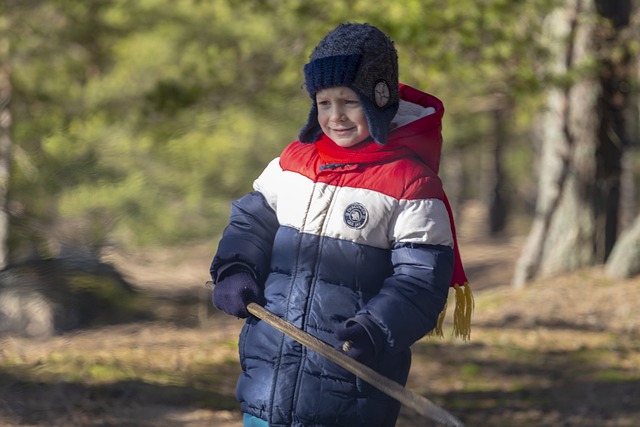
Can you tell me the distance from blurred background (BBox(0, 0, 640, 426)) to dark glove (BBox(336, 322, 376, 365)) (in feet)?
10.8

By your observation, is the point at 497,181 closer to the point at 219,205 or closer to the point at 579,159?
the point at 579,159

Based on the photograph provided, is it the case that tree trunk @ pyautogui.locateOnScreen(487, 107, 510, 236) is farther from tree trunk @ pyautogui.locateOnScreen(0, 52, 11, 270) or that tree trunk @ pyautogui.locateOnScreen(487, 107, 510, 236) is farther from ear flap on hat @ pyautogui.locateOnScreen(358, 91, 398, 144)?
ear flap on hat @ pyautogui.locateOnScreen(358, 91, 398, 144)

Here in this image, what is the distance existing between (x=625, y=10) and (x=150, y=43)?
9.07 m

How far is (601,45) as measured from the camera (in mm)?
10258

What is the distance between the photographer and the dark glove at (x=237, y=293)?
259 cm

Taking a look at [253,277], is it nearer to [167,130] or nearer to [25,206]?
[25,206]

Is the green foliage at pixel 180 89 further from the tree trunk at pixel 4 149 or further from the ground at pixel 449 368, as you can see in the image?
the ground at pixel 449 368

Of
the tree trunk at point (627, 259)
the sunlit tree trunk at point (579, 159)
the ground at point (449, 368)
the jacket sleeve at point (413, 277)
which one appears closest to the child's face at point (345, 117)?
the jacket sleeve at point (413, 277)

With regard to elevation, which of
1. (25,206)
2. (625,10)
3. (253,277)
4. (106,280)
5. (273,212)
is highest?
(625,10)

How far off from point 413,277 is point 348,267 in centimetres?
18

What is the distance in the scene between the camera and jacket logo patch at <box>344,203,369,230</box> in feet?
8.26

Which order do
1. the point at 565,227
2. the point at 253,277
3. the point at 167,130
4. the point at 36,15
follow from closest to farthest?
the point at 253,277 → the point at 565,227 → the point at 167,130 → the point at 36,15

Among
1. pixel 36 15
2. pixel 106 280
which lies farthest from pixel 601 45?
pixel 36 15

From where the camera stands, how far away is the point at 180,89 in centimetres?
1120
